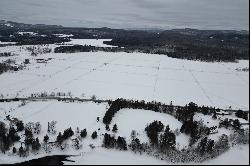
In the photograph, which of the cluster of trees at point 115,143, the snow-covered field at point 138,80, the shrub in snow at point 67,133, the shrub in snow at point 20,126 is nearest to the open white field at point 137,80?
the snow-covered field at point 138,80

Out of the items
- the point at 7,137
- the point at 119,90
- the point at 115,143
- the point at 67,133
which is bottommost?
the point at 115,143

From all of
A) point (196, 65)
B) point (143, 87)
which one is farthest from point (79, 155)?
point (196, 65)

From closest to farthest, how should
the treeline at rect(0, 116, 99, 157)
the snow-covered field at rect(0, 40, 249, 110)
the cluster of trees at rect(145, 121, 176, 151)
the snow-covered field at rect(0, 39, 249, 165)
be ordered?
the treeline at rect(0, 116, 99, 157)
the cluster of trees at rect(145, 121, 176, 151)
the snow-covered field at rect(0, 39, 249, 165)
the snow-covered field at rect(0, 40, 249, 110)

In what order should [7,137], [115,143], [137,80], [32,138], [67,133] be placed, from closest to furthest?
[115,143] → [7,137] → [32,138] → [67,133] → [137,80]

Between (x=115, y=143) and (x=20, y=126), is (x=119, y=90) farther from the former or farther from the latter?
Answer: (x=115, y=143)

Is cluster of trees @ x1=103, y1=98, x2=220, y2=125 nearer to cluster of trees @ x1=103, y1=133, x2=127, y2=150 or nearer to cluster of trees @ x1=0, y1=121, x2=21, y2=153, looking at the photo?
cluster of trees @ x1=103, y1=133, x2=127, y2=150

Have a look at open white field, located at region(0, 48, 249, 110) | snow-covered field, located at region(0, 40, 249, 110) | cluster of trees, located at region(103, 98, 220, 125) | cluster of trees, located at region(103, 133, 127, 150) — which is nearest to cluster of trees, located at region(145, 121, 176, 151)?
cluster of trees, located at region(103, 133, 127, 150)

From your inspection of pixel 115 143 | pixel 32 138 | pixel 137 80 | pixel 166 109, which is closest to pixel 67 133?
pixel 32 138

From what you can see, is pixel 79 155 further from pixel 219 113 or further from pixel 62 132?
pixel 219 113
